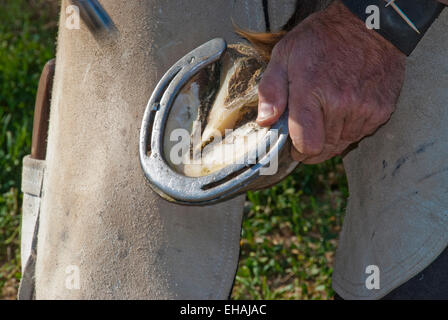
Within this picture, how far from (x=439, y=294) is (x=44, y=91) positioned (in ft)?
3.78

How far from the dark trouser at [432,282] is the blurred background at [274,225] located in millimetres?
961

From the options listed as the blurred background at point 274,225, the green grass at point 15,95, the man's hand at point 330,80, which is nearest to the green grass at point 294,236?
the blurred background at point 274,225

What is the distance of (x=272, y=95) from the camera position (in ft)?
4.11

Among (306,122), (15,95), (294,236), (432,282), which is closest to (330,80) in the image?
(306,122)

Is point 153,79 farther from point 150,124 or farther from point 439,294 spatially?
point 439,294

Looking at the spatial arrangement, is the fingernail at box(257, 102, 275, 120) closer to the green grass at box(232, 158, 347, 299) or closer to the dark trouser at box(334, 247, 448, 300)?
the dark trouser at box(334, 247, 448, 300)

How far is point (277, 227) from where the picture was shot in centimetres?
266

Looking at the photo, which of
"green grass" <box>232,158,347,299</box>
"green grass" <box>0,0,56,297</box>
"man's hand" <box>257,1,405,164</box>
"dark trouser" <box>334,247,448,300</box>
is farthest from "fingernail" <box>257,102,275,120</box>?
"green grass" <box>0,0,56,297</box>

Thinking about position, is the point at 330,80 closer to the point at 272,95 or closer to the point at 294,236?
the point at 272,95

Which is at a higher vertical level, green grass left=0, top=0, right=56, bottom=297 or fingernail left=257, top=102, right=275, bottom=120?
green grass left=0, top=0, right=56, bottom=297

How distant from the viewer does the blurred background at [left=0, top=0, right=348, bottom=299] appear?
7.81ft

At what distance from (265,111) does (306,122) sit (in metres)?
0.09

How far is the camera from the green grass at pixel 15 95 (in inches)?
102

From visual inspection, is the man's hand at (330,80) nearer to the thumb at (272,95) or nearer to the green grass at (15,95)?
the thumb at (272,95)
